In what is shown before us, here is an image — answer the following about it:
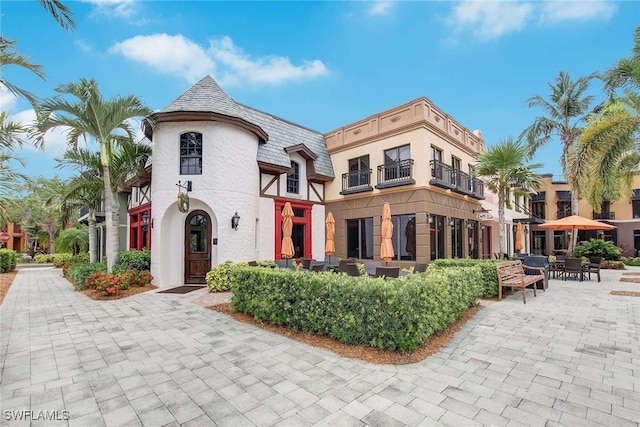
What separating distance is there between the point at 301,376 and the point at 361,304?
140 cm

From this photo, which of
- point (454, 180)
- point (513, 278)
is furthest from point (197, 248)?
point (454, 180)

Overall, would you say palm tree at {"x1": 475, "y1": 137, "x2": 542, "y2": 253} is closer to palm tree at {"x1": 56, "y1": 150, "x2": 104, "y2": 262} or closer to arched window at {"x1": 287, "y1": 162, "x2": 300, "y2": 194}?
arched window at {"x1": 287, "y1": 162, "x2": 300, "y2": 194}

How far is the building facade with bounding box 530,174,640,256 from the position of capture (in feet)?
84.8

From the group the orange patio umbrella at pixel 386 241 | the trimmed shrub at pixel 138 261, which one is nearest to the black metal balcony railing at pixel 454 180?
the orange patio umbrella at pixel 386 241

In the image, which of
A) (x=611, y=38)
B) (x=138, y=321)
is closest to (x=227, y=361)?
(x=138, y=321)

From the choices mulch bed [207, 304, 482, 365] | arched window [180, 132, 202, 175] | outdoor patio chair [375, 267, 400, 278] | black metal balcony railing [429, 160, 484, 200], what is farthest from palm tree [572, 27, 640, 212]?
arched window [180, 132, 202, 175]

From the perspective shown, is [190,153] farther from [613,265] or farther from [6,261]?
[613,265]

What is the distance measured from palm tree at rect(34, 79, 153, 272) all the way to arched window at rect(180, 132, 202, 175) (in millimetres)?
1443

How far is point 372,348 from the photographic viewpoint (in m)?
4.60

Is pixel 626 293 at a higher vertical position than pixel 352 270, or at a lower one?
lower

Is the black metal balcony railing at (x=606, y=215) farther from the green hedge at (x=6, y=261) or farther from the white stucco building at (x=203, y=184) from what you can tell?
the green hedge at (x=6, y=261)

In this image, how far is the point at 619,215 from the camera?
26.6m

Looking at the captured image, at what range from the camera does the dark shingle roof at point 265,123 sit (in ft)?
36.3

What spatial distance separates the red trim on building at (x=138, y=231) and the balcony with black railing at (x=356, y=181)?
9.45 meters
